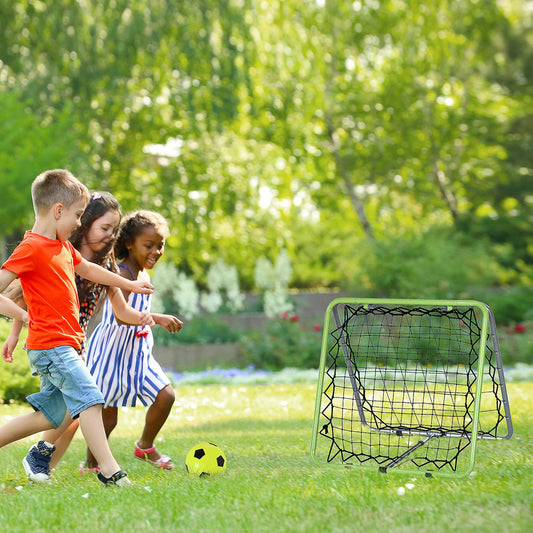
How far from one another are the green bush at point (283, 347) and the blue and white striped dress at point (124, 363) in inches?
285

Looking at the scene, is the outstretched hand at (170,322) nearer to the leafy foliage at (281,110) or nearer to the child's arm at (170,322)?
the child's arm at (170,322)

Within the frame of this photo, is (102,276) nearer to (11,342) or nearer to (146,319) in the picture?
(146,319)

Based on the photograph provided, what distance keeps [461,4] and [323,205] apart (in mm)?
6324

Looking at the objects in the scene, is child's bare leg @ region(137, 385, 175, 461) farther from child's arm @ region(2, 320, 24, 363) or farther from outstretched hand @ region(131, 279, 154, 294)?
child's arm @ region(2, 320, 24, 363)

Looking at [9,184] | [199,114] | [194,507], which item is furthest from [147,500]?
[199,114]

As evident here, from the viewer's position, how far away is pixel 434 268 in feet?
46.7

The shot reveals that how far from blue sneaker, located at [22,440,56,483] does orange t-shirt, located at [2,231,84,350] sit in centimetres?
70

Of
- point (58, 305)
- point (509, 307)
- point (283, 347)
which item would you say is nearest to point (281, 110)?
point (509, 307)

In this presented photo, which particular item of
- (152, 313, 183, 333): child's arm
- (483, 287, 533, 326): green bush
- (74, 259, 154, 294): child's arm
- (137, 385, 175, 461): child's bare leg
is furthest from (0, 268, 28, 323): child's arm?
(483, 287, 533, 326): green bush

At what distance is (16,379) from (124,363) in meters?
3.52

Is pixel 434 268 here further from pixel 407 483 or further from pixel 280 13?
pixel 407 483

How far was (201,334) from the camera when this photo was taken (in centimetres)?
1309

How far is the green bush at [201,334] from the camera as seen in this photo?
505 inches

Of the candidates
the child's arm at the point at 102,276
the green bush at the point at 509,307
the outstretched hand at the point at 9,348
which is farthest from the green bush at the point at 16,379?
the green bush at the point at 509,307
